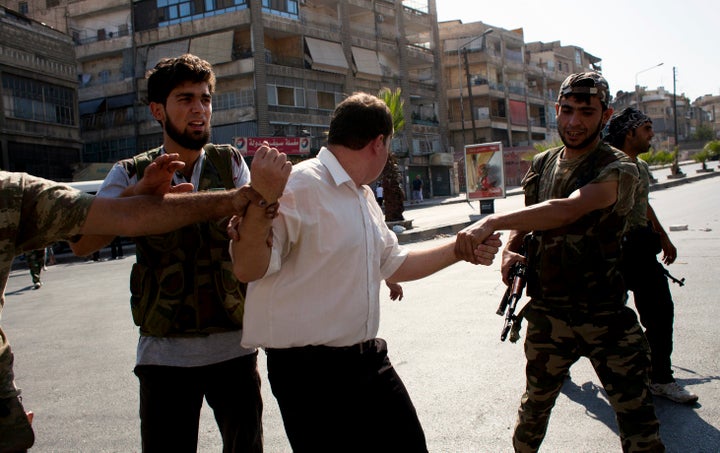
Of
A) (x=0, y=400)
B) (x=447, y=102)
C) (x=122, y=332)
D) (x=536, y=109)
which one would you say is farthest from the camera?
(x=536, y=109)

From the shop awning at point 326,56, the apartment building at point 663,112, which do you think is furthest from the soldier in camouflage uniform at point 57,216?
the apartment building at point 663,112

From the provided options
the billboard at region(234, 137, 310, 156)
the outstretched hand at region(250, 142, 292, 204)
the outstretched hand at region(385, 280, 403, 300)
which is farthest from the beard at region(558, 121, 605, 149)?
the billboard at region(234, 137, 310, 156)

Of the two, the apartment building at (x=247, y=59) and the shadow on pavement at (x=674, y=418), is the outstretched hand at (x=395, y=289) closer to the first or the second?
the shadow on pavement at (x=674, y=418)

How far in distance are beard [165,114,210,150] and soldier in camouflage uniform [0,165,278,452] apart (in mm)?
584

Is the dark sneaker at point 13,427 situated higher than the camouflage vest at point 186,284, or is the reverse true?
the camouflage vest at point 186,284

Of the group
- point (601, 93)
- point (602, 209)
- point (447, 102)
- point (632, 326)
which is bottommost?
point (632, 326)

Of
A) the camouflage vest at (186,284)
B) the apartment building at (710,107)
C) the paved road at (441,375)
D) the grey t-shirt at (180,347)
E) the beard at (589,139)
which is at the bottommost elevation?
the paved road at (441,375)

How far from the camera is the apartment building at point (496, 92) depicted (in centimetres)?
5541

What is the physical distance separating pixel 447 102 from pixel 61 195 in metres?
55.4

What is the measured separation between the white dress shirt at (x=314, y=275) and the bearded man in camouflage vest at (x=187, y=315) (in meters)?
0.28

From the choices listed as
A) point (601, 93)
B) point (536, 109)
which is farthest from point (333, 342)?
point (536, 109)

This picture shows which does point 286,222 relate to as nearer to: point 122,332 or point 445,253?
point 445,253

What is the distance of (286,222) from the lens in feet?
7.31

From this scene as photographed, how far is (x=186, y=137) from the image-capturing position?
267 centimetres
